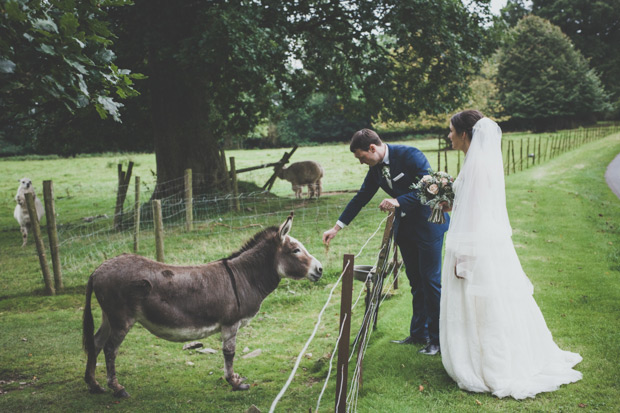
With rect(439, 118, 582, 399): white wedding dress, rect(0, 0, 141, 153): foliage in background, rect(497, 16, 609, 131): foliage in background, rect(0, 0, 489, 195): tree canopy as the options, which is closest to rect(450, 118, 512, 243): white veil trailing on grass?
rect(439, 118, 582, 399): white wedding dress

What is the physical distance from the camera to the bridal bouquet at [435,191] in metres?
5.05

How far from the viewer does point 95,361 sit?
5.13m

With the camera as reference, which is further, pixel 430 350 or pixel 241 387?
pixel 430 350

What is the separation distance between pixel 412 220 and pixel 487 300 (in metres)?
1.27

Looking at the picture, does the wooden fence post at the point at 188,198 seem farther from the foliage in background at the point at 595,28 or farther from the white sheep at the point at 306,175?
the foliage in background at the point at 595,28

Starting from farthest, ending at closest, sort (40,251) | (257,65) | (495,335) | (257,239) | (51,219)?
(257,65)
(40,251)
(51,219)
(257,239)
(495,335)

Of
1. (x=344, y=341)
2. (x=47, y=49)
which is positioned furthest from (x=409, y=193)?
(x=47, y=49)

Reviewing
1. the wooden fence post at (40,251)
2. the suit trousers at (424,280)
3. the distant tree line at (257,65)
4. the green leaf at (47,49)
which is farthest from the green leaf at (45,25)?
the distant tree line at (257,65)

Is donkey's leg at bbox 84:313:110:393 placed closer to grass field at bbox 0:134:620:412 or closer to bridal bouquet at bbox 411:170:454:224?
grass field at bbox 0:134:620:412

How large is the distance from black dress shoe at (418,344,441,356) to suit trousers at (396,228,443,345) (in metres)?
0.05

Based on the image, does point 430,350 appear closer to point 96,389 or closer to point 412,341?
point 412,341

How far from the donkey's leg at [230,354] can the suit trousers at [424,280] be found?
218 centimetres

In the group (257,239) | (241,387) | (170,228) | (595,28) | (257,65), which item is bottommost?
(241,387)

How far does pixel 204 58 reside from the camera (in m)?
12.1
